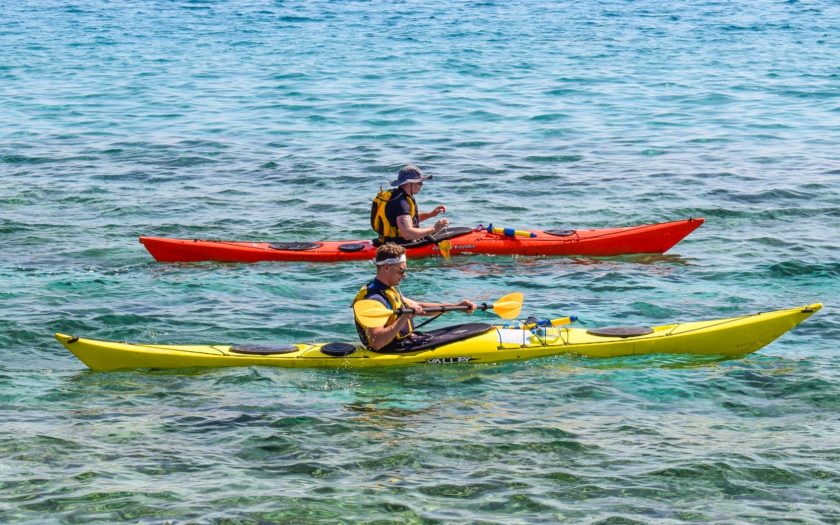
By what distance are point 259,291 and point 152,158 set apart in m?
7.83

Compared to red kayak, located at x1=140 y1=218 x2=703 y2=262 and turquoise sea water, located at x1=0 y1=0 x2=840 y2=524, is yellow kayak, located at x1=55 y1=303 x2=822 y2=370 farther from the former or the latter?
red kayak, located at x1=140 y1=218 x2=703 y2=262

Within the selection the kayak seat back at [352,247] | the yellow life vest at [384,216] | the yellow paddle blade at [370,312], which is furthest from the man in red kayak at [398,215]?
the yellow paddle blade at [370,312]

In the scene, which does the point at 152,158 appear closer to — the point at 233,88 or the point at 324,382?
the point at 233,88

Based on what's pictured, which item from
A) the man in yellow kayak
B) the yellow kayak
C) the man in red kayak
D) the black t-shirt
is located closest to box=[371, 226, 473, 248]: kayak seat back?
the man in red kayak

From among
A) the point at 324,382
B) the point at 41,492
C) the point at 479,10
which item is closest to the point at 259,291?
the point at 324,382

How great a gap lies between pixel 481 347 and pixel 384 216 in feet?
9.69

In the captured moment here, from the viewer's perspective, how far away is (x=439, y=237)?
12000 millimetres

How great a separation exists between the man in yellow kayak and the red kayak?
150 inches

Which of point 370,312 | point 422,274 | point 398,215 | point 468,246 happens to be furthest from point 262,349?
point 468,246

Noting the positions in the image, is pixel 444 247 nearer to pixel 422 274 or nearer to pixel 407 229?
pixel 422 274

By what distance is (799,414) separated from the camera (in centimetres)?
786

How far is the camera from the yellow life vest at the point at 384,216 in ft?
37.2

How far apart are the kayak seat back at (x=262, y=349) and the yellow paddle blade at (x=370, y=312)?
897 millimetres

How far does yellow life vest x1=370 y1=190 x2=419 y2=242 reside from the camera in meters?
11.3
